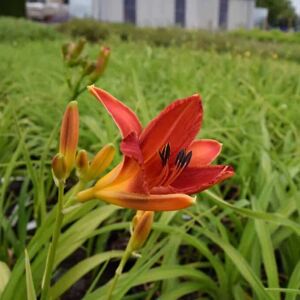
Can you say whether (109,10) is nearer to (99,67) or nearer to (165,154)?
(99,67)

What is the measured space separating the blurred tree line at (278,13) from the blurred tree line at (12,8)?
1421 inches

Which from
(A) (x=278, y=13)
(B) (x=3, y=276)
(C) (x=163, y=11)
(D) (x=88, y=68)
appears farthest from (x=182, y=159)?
(A) (x=278, y=13)

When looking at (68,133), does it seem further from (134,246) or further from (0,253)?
(0,253)

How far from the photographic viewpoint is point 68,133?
0.65 metres

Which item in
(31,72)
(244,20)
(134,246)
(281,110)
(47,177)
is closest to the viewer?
(134,246)

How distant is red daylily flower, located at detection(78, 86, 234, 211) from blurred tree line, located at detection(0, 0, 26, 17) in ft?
63.0

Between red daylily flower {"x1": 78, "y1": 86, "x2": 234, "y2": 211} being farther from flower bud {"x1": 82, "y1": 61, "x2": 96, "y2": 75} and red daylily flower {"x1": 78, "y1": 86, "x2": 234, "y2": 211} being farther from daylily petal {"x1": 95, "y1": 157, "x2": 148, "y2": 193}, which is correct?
flower bud {"x1": 82, "y1": 61, "x2": 96, "y2": 75}

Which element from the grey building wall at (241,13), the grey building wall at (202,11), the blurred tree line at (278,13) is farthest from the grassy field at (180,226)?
the blurred tree line at (278,13)

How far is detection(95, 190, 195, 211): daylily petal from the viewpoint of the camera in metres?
0.57

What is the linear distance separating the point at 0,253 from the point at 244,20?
36074mm

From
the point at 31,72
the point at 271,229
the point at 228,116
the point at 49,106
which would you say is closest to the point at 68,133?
the point at 271,229

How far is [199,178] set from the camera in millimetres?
624

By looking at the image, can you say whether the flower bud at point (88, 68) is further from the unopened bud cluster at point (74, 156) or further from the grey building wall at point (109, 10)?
the grey building wall at point (109, 10)

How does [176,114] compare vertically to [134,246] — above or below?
above
